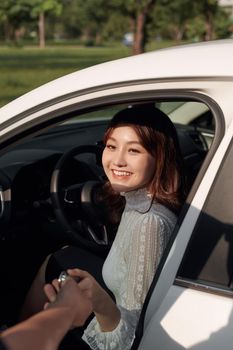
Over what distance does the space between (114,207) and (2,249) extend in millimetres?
553

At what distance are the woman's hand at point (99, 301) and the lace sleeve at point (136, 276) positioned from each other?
21 mm

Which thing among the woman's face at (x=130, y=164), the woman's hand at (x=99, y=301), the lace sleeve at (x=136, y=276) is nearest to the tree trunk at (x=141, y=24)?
the woman's face at (x=130, y=164)

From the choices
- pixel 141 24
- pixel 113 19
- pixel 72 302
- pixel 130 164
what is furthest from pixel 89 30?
pixel 72 302

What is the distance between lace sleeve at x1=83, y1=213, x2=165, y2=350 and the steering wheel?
74 centimetres

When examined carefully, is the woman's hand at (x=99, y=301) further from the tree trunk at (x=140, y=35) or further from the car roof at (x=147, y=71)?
the tree trunk at (x=140, y=35)

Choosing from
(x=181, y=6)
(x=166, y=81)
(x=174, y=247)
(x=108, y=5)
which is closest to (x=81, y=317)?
(x=174, y=247)

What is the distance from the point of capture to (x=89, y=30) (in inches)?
4218

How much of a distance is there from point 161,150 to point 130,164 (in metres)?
0.11

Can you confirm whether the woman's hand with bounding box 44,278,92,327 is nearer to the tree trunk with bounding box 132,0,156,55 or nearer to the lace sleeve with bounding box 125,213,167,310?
the lace sleeve with bounding box 125,213,167,310

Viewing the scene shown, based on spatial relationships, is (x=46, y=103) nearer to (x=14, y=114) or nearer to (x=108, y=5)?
(x=14, y=114)

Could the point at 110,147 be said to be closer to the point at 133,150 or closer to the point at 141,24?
the point at 133,150

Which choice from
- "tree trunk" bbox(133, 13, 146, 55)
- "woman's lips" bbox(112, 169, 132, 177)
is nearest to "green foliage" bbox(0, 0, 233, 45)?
"tree trunk" bbox(133, 13, 146, 55)

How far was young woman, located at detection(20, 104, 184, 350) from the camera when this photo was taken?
178cm

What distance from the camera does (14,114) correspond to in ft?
6.52
